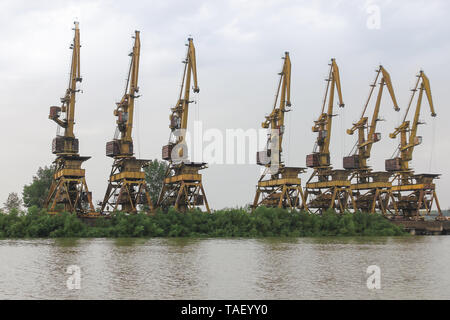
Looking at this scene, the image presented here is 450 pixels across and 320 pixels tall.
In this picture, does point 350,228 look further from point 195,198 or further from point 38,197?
point 38,197

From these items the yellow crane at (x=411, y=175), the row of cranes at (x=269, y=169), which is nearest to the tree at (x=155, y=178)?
the row of cranes at (x=269, y=169)

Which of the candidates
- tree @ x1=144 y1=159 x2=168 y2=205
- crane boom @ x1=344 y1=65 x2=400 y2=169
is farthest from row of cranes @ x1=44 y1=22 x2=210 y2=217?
crane boom @ x1=344 y1=65 x2=400 y2=169

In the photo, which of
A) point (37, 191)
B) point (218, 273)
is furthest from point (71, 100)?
point (218, 273)

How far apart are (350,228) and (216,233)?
67.0ft

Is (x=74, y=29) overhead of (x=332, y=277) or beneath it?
overhead

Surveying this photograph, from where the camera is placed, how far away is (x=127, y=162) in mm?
79875

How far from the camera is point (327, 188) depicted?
9881cm

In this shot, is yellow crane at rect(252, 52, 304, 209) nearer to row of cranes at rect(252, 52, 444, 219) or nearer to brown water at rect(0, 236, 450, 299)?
row of cranes at rect(252, 52, 444, 219)

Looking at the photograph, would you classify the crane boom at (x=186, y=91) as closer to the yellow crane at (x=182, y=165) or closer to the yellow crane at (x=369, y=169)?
the yellow crane at (x=182, y=165)

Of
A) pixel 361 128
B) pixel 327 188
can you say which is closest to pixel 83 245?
pixel 327 188

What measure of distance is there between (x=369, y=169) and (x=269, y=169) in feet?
68.0

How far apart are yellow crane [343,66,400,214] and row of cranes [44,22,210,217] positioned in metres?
33.8

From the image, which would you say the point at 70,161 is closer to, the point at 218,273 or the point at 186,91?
the point at 186,91
